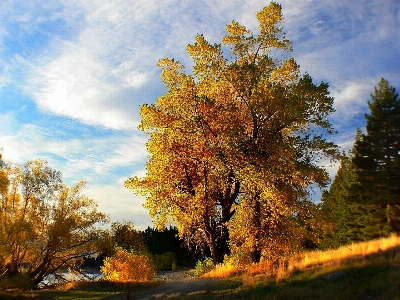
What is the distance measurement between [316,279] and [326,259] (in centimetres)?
312

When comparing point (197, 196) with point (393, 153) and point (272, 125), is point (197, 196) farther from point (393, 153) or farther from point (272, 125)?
point (393, 153)

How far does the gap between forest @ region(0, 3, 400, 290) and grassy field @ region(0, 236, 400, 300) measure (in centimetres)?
194

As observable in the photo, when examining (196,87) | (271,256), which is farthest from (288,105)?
(271,256)

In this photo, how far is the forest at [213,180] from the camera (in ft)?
63.5

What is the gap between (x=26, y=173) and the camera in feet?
80.5

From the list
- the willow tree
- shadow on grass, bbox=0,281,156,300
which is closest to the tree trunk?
the willow tree

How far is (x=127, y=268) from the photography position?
22.2 metres

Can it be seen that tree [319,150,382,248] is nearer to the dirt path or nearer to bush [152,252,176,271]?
bush [152,252,176,271]

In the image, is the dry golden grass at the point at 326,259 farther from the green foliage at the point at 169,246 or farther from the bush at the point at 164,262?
the green foliage at the point at 169,246

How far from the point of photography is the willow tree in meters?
19.2

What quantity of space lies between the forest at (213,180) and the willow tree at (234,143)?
0.20 ft

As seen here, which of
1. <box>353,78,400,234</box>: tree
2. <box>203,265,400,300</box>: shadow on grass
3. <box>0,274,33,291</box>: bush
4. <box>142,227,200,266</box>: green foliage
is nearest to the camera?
<box>203,265,400,300</box>: shadow on grass

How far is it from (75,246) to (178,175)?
8279 millimetres

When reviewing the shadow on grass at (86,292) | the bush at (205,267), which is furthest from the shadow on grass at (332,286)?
the bush at (205,267)
